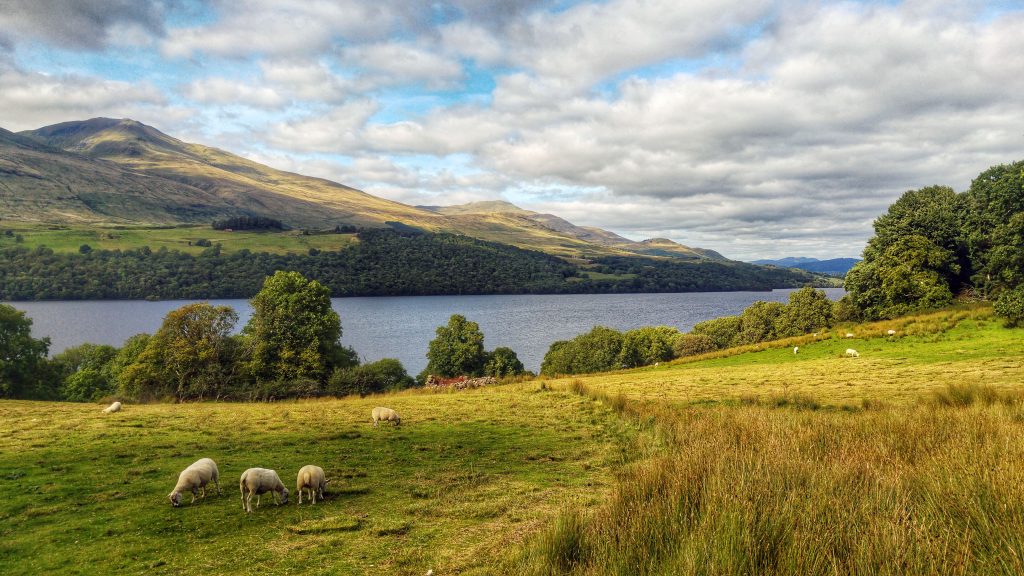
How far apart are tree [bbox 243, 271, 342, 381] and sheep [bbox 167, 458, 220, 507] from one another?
29.2 metres

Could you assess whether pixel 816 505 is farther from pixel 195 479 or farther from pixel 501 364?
pixel 501 364

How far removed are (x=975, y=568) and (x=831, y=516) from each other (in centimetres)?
92

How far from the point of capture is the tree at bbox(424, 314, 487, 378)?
217ft

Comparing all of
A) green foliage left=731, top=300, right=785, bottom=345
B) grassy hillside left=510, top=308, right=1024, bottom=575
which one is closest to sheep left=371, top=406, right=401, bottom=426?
grassy hillside left=510, top=308, right=1024, bottom=575

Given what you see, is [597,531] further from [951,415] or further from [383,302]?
[383,302]

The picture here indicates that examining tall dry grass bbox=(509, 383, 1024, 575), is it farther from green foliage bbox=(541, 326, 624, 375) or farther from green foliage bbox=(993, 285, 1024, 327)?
green foliage bbox=(541, 326, 624, 375)

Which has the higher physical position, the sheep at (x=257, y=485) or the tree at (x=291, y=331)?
the tree at (x=291, y=331)

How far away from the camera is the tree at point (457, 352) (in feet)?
217

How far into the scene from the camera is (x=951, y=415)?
30.3ft

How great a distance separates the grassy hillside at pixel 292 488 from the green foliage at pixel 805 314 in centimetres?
6103

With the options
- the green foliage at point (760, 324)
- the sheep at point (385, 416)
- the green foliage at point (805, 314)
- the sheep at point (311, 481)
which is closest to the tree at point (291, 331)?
the sheep at point (385, 416)

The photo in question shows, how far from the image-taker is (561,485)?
34.0 ft

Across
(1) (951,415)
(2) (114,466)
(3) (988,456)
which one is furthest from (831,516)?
(2) (114,466)

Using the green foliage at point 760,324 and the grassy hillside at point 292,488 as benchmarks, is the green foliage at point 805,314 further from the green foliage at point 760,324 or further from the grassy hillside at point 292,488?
the grassy hillside at point 292,488
